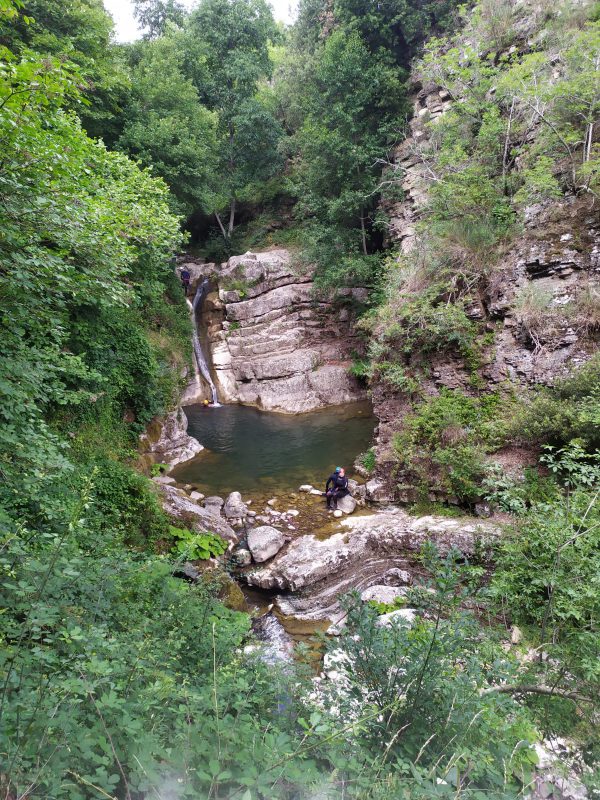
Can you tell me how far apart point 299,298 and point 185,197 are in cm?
652

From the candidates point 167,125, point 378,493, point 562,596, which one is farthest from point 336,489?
point 167,125

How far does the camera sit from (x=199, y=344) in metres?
17.5

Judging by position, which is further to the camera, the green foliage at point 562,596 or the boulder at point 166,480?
the boulder at point 166,480

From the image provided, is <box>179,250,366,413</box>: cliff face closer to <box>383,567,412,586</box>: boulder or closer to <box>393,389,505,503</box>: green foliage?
<box>393,389,505,503</box>: green foliage

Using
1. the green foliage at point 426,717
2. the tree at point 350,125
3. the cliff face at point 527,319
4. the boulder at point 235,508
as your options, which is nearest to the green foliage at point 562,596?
the green foliage at point 426,717

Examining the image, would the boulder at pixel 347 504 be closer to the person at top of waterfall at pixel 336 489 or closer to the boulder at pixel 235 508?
the person at top of waterfall at pixel 336 489

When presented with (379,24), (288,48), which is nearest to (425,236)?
(379,24)

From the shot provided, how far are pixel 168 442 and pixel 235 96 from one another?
20.0 m

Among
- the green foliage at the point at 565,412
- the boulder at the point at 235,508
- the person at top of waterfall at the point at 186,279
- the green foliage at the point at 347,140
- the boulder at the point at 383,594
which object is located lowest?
the boulder at the point at 383,594

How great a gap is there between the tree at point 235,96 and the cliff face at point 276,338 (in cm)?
531

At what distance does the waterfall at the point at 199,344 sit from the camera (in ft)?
55.3

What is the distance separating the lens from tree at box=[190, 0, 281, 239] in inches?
793

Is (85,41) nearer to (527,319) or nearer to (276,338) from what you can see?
(276,338)

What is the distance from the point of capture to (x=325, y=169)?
16.0 meters
